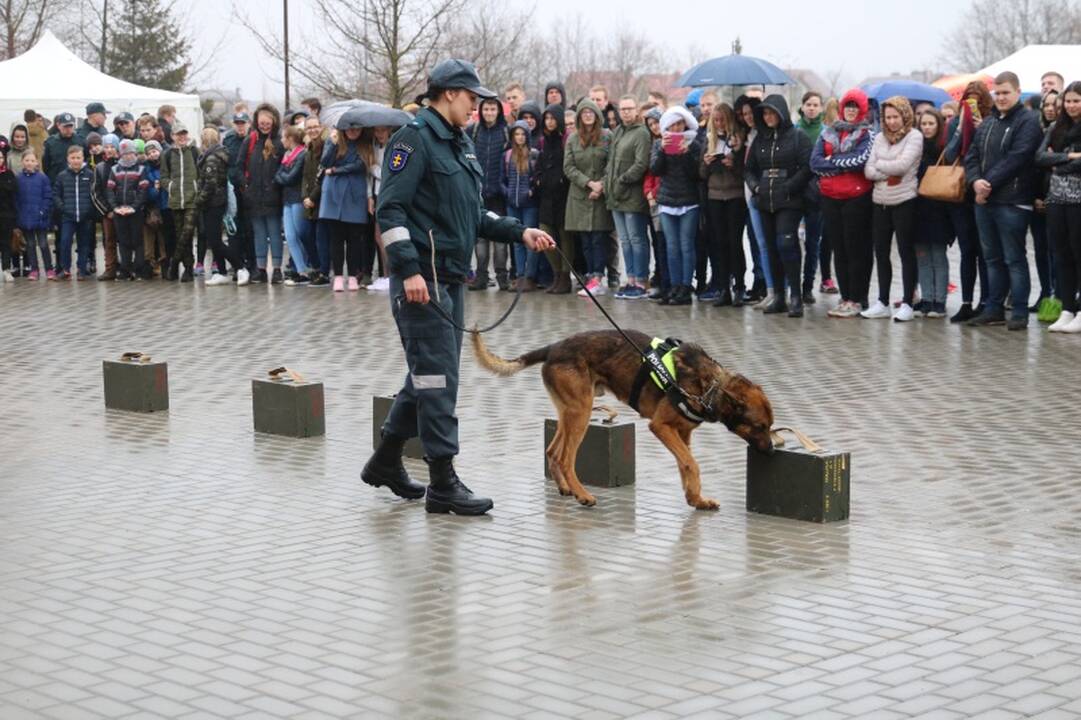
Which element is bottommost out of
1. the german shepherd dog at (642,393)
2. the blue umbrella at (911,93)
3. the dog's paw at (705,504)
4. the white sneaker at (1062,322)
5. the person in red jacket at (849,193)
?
the dog's paw at (705,504)

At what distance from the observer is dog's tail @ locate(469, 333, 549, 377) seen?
8367 mm

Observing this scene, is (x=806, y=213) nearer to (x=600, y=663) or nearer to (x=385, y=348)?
(x=385, y=348)

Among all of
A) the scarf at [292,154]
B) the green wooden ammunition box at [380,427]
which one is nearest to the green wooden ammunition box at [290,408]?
the green wooden ammunition box at [380,427]

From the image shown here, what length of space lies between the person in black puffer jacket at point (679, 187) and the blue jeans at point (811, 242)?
3.88 ft

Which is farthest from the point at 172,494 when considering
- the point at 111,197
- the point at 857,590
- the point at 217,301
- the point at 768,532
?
the point at 111,197

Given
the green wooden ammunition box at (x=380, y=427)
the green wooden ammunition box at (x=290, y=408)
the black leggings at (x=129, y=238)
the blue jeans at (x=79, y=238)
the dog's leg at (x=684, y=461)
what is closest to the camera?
the dog's leg at (x=684, y=461)

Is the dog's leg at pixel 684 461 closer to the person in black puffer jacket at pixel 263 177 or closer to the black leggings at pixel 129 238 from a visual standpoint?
the person in black puffer jacket at pixel 263 177

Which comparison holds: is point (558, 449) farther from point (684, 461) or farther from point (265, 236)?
point (265, 236)

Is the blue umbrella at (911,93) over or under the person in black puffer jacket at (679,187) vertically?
over

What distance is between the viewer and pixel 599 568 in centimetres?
712

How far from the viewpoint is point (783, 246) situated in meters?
16.1

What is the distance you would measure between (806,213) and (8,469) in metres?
9.77

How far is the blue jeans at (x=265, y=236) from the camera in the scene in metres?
20.7

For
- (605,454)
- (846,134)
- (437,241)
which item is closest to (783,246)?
Answer: (846,134)
